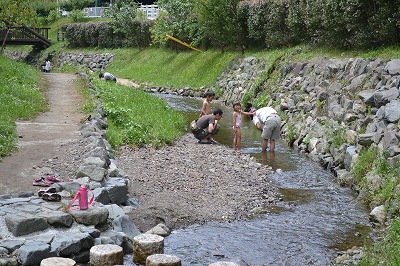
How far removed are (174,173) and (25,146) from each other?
3380mm

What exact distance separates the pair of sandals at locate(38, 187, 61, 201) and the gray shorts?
28.2ft

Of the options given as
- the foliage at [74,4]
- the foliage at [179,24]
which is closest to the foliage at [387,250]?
the foliage at [179,24]

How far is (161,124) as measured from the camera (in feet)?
60.7

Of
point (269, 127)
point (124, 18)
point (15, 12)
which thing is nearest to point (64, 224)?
point (269, 127)

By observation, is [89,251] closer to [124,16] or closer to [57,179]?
[57,179]

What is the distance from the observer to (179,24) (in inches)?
1671

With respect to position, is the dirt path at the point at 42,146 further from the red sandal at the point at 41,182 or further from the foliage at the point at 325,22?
the foliage at the point at 325,22

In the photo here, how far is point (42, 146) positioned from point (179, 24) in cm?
3059

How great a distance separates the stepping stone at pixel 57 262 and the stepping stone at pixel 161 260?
101cm

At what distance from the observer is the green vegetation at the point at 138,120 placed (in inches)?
639

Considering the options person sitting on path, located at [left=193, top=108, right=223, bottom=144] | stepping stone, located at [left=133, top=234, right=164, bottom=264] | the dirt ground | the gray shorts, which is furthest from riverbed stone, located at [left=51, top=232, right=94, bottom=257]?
person sitting on path, located at [left=193, top=108, right=223, bottom=144]

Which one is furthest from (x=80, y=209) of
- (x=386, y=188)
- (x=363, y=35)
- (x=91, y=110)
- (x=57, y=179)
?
(x=363, y=35)

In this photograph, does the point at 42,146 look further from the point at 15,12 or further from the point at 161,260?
A: the point at 15,12

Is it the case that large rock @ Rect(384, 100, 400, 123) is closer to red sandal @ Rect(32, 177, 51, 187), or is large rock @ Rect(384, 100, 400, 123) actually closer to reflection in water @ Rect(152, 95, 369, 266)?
reflection in water @ Rect(152, 95, 369, 266)
